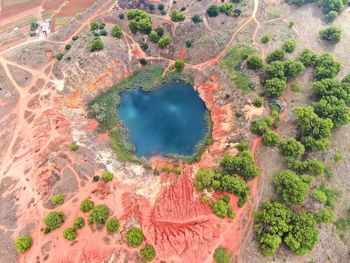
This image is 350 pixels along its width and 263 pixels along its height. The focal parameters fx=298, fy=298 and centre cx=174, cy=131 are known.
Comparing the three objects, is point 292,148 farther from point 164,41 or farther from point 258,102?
point 164,41

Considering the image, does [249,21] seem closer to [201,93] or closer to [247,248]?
[201,93]

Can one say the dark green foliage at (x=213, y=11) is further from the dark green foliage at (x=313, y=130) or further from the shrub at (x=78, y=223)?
the shrub at (x=78, y=223)

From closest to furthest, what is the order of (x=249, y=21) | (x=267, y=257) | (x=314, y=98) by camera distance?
(x=267, y=257) → (x=314, y=98) → (x=249, y=21)

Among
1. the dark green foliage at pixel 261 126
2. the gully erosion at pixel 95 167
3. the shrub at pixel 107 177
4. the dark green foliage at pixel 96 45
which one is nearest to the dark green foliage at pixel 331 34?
the gully erosion at pixel 95 167

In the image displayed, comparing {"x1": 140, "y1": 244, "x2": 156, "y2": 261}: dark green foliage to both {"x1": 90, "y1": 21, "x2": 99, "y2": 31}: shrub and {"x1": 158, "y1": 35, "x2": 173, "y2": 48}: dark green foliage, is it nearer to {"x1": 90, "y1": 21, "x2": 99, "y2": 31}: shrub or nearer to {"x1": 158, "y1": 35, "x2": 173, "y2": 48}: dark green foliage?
{"x1": 158, "y1": 35, "x2": 173, "y2": 48}: dark green foliage

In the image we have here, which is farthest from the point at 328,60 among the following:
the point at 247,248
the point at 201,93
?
the point at 247,248
